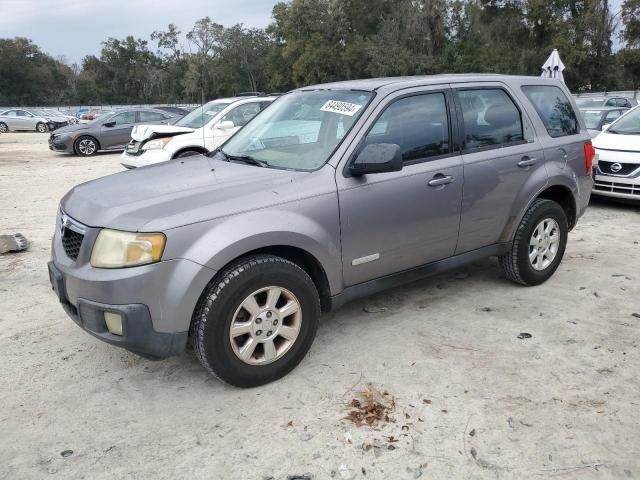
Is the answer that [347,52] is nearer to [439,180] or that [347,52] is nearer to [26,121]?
[26,121]

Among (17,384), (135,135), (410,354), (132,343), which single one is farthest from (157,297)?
(135,135)

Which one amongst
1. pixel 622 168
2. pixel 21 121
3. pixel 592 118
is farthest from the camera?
pixel 21 121

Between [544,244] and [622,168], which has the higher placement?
[622,168]

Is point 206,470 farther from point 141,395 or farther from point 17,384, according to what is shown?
point 17,384

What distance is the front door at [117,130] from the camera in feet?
57.8

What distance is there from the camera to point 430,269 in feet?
13.5

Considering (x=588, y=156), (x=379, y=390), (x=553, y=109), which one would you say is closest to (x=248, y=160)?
(x=379, y=390)

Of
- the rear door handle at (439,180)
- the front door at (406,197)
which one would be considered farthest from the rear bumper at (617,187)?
the rear door handle at (439,180)

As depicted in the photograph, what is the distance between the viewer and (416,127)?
397 cm

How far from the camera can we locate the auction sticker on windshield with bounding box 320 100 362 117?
380 centimetres

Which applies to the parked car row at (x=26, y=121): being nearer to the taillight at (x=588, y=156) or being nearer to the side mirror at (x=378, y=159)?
the taillight at (x=588, y=156)

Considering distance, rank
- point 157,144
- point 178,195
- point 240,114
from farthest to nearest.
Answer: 1. point 240,114
2. point 157,144
3. point 178,195

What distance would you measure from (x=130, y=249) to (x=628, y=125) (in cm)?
824

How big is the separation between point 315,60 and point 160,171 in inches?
2247
